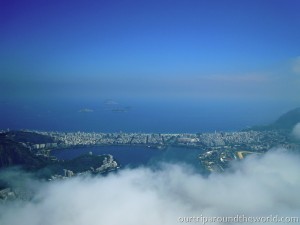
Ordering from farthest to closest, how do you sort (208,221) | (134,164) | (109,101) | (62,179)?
(109,101) < (134,164) < (62,179) < (208,221)

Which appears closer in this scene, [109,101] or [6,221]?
[6,221]

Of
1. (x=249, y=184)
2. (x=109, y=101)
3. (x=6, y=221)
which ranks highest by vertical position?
(x=109, y=101)

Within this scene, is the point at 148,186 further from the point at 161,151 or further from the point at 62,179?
the point at 161,151

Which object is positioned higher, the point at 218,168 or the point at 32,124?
the point at 32,124

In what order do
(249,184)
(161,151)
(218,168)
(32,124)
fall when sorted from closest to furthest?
1. (249,184)
2. (218,168)
3. (161,151)
4. (32,124)

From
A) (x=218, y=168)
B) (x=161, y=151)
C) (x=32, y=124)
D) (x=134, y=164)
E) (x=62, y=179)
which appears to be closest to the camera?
(x=62, y=179)

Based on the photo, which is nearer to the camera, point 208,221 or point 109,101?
point 208,221

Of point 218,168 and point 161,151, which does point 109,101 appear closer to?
point 161,151

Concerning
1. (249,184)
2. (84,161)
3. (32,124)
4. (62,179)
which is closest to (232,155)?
(249,184)

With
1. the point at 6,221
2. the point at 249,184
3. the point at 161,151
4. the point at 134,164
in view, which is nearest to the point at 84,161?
the point at 134,164
